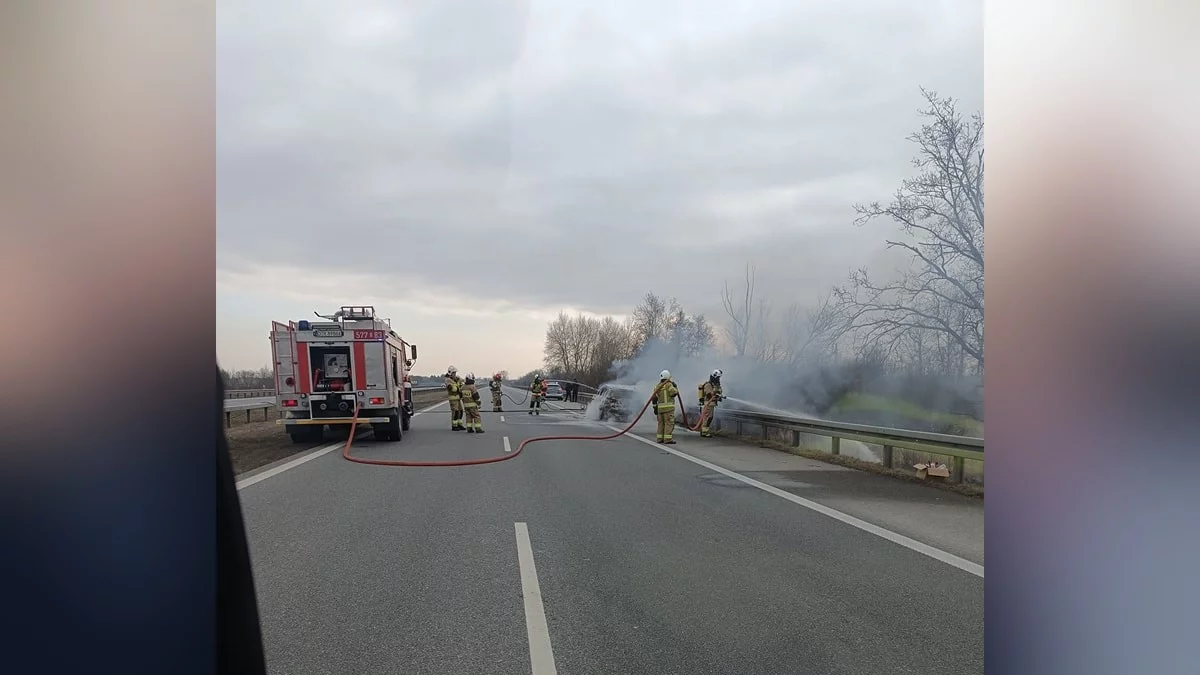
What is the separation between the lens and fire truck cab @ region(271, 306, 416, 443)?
15.0 m

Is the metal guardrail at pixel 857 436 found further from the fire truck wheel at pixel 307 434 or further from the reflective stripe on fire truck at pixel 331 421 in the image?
the fire truck wheel at pixel 307 434

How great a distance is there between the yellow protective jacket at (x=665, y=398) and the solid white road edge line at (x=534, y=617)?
33.1 ft

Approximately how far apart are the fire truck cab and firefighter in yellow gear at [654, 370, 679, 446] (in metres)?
6.30

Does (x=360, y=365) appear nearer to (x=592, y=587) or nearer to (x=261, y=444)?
(x=261, y=444)

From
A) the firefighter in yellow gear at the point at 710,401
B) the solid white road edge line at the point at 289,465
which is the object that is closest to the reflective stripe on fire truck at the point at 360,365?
the solid white road edge line at the point at 289,465

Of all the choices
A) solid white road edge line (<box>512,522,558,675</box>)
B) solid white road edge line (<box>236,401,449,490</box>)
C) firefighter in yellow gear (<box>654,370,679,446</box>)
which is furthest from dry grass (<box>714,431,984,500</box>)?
solid white road edge line (<box>236,401,449,490</box>)

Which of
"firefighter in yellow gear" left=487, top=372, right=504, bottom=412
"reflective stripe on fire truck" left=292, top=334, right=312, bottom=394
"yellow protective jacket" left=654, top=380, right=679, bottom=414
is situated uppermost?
"reflective stripe on fire truck" left=292, top=334, right=312, bottom=394

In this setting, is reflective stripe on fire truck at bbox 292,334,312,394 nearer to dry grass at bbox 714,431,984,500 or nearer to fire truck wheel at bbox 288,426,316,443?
fire truck wheel at bbox 288,426,316,443

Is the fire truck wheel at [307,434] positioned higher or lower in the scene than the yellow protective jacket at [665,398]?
lower

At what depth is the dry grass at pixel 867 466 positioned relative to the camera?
8.88 m
